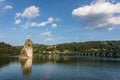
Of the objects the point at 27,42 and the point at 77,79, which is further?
the point at 27,42

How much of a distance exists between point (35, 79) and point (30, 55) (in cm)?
12432

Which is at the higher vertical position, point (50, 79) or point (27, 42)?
point (27, 42)

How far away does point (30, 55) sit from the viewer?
17762cm

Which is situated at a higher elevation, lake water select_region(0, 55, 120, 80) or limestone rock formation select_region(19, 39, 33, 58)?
limestone rock formation select_region(19, 39, 33, 58)

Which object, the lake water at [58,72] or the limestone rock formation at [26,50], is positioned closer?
the lake water at [58,72]

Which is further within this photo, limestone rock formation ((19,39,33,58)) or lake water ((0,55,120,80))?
limestone rock formation ((19,39,33,58))

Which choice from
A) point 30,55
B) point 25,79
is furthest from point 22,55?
point 25,79

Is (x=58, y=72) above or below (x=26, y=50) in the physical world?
below

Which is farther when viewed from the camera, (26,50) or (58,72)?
(26,50)

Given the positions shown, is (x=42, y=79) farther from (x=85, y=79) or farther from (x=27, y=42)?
(x=27, y=42)

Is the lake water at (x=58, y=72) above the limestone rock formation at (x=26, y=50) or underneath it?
underneath

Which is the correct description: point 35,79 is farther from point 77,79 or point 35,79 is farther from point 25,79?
point 77,79

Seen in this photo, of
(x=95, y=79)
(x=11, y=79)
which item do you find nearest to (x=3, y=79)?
(x=11, y=79)

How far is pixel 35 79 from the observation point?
179ft
